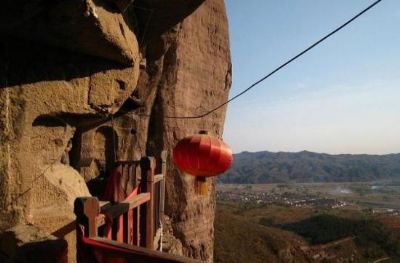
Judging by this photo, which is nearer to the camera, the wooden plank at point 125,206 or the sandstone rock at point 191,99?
the wooden plank at point 125,206

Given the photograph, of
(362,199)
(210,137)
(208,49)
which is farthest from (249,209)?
(210,137)

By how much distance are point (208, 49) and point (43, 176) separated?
10.0m

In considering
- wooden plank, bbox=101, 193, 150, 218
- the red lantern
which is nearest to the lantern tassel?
the red lantern

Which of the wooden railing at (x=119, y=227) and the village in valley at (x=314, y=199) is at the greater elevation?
the wooden railing at (x=119, y=227)

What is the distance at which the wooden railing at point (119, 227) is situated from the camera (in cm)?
265

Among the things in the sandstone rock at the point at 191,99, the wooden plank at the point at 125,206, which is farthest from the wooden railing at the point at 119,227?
the sandstone rock at the point at 191,99

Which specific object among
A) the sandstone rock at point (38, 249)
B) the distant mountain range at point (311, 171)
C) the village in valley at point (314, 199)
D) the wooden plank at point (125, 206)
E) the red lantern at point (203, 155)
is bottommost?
the village in valley at point (314, 199)

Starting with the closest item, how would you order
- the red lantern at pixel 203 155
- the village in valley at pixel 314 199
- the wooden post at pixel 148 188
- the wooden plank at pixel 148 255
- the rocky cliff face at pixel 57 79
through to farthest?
1. the wooden plank at pixel 148 255
2. the rocky cliff face at pixel 57 79
3. the wooden post at pixel 148 188
4. the red lantern at pixel 203 155
5. the village in valley at pixel 314 199

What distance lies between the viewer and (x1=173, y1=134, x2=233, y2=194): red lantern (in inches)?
232

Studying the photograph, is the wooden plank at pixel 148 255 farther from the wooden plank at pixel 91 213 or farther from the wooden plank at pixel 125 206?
the wooden plank at pixel 125 206

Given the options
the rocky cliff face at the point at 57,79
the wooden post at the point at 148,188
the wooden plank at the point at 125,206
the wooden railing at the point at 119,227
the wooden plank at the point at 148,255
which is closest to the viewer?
the wooden plank at the point at 148,255

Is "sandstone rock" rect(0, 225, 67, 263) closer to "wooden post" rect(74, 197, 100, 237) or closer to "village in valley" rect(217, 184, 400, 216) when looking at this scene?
"wooden post" rect(74, 197, 100, 237)

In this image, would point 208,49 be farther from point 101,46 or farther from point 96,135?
point 101,46

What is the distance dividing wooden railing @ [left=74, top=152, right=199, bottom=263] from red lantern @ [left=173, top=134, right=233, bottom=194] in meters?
0.55
